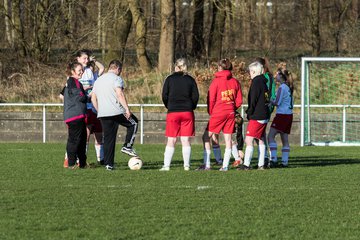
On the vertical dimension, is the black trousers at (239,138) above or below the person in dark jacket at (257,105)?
below

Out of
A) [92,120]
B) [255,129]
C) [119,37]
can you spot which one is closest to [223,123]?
[255,129]

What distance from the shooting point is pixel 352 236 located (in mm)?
8977

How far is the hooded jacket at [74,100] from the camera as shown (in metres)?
15.9

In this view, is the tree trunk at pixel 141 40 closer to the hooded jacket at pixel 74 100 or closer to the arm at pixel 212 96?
the hooded jacket at pixel 74 100

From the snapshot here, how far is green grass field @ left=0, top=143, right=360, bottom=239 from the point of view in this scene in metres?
9.18

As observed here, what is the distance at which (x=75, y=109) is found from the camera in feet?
52.5

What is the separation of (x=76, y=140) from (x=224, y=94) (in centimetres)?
250

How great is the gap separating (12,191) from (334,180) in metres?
4.77

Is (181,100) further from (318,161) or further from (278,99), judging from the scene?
(318,161)

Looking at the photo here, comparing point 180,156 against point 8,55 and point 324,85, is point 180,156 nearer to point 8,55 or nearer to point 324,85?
point 324,85

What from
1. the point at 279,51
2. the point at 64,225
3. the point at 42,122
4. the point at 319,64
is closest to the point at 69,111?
the point at 64,225

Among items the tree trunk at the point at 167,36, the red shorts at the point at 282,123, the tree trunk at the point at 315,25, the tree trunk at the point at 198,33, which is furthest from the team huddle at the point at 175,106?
the tree trunk at the point at 315,25

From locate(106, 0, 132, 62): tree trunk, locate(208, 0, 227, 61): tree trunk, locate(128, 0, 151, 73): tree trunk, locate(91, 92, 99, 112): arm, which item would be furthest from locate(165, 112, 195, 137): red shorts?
locate(208, 0, 227, 61): tree trunk

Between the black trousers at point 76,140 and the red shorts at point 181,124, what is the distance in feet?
4.84
